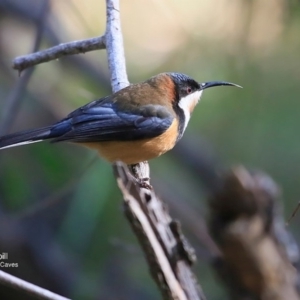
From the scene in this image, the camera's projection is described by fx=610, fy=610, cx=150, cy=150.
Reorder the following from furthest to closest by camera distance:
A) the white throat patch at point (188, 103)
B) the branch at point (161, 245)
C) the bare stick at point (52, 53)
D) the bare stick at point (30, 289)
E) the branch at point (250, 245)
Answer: the white throat patch at point (188, 103) → the bare stick at point (52, 53) → the branch at point (250, 245) → the bare stick at point (30, 289) → the branch at point (161, 245)

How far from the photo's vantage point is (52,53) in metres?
4.18

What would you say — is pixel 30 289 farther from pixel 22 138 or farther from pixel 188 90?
pixel 188 90

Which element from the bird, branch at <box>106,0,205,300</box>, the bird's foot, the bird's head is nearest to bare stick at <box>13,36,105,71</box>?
the bird

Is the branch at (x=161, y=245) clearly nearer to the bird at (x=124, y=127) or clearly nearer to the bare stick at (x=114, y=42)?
the bird at (x=124, y=127)

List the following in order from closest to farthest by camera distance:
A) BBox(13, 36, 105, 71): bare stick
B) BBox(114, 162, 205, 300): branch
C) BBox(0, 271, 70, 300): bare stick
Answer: BBox(114, 162, 205, 300): branch → BBox(0, 271, 70, 300): bare stick → BBox(13, 36, 105, 71): bare stick

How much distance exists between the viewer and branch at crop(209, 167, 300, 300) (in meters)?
3.24

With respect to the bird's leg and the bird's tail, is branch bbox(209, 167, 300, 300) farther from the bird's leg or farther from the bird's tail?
the bird's tail

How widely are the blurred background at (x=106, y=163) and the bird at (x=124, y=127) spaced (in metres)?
0.58

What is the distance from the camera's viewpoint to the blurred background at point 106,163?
18.7 ft

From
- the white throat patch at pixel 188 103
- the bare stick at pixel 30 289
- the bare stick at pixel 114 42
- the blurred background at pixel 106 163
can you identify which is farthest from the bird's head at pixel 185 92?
the bare stick at pixel 30 289

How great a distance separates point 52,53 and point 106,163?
1.98 metres

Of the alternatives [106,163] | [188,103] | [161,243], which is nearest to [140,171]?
[188,103]

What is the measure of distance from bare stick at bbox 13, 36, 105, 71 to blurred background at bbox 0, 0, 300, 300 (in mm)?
468

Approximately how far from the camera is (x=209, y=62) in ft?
23.2
